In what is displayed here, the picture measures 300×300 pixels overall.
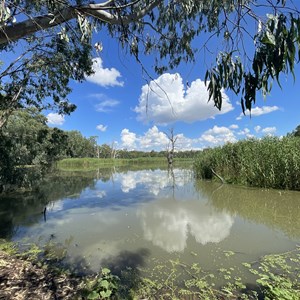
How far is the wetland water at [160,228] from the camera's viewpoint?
13.4ft

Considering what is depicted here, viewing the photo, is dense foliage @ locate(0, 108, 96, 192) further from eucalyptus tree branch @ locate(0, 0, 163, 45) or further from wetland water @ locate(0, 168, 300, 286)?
eucalyptus tree branch @ locate(0, 0, 163, 45)

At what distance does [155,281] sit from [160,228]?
251 cm

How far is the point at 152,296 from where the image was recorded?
9.14 feet

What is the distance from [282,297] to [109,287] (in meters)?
1.74

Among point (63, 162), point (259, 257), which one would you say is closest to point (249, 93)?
point (259, 257)

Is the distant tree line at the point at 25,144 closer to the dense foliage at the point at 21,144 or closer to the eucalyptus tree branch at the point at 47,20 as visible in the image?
the dense foliage at the point at 21,144

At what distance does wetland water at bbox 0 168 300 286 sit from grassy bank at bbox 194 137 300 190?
93 centimetres

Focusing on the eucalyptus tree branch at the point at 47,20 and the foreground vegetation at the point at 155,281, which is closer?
the foreground vegetation at the point at 155,281

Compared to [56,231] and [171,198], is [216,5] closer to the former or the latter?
[56,231]

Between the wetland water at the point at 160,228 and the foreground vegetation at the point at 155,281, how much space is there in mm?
255

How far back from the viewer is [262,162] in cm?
1083

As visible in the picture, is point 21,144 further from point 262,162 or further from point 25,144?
Answer: point 262,162

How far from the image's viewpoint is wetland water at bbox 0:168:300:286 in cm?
407

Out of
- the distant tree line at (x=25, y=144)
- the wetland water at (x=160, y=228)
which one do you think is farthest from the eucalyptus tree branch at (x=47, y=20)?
the distant tree line at (x=25, y=144)
